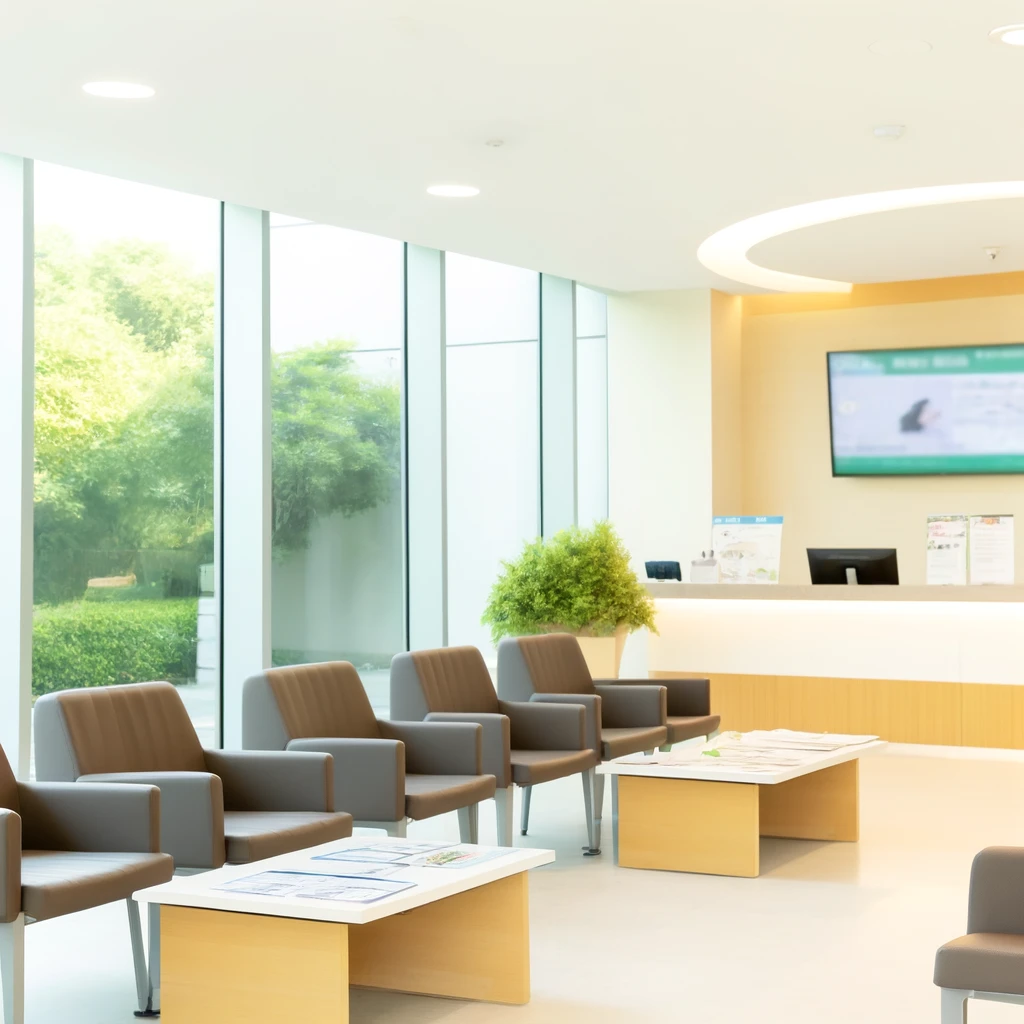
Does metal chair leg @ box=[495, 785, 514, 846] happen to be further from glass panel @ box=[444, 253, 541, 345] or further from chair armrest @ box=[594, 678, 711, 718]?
glass panel @ box=[444, 253, 541, 345]

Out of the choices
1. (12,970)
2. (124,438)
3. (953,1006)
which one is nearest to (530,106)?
(124,438)

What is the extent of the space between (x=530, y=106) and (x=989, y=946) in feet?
13.1

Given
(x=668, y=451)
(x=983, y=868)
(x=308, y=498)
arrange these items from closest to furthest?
(x=983, y=868) → (x=308, y=498) → (x=668, y=451)

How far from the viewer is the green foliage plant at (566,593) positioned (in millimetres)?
8922

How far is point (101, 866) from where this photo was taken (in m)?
3.98

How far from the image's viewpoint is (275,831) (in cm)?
449

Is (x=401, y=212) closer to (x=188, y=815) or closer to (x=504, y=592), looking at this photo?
(x=504, y=592)

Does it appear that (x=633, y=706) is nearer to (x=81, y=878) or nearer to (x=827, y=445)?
(x=81, y=878)

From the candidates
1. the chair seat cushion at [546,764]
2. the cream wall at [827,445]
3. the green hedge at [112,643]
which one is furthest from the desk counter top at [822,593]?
the green hedge at [112,643]

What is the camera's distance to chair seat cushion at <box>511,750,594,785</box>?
6.02 m

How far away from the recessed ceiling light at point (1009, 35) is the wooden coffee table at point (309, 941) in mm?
3359

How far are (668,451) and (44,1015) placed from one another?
7.57 m

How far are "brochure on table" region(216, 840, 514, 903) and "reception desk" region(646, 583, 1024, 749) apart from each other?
5308mm

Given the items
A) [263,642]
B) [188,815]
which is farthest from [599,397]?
[188,815]
